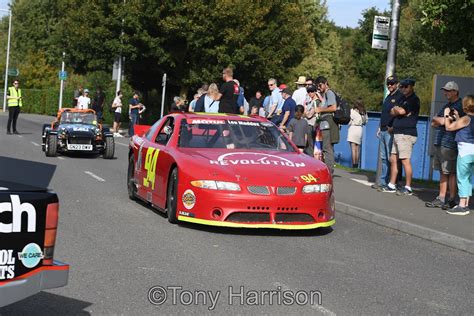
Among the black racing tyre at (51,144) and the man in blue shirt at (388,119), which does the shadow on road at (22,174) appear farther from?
the man in blue shirt at (388,119)

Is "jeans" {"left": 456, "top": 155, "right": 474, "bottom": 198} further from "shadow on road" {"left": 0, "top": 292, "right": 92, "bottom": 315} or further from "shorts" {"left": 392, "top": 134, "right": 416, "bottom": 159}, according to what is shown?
"shadow on road" {"left": 0, "top": 292, "right": 92, "bottom": 315}

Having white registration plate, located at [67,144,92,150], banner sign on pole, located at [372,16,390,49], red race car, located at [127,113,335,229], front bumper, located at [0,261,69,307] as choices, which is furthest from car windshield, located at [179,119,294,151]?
white registration plate, located at [67,144,92,150]

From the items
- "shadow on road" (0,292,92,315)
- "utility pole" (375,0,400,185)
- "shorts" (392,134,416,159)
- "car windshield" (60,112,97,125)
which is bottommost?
"shadow on road" (0,292,92,315)

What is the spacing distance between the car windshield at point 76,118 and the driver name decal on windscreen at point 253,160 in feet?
36.1

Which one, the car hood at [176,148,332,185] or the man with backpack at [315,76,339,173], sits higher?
the man with backpack at [315,76,339,173]

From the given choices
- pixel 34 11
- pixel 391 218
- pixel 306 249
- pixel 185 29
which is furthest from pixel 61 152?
pixel 34 11

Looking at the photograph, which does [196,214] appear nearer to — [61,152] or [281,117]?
[281,117]

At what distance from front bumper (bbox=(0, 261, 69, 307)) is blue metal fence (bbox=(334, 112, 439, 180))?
15.8m

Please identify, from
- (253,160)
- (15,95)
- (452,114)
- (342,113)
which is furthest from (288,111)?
(15,95)

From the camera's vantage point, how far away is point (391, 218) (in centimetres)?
1125

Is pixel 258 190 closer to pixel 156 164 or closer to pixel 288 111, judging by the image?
pixel 156 164

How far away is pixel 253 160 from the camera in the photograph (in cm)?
1020

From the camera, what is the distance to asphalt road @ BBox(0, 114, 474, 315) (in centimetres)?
632

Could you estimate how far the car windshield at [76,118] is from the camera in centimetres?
2078
